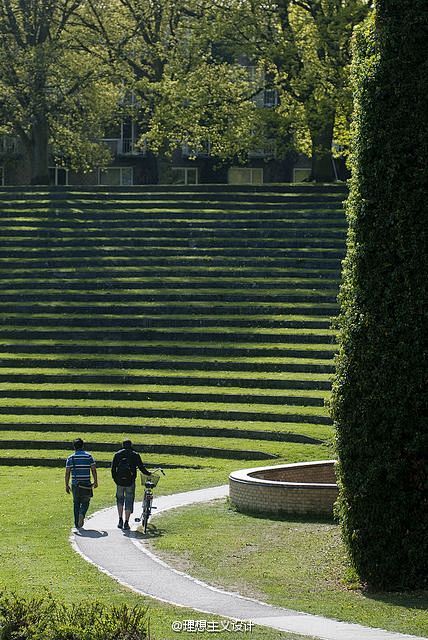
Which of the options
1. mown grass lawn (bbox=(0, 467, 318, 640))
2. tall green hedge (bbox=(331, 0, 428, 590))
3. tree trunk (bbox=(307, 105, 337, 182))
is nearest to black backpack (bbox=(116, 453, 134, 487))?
mown grass lawn (bbox=(0, 467, 318, 640))

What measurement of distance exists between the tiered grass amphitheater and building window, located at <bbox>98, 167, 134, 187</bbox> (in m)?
21.1

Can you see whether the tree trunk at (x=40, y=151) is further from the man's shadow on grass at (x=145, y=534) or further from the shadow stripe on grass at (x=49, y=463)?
the man's shadow on grass at (x=145, y=534)

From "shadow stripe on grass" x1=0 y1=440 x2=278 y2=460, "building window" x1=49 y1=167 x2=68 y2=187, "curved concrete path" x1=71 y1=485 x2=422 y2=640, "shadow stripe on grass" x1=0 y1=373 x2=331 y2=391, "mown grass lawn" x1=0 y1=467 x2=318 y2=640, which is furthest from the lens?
"building window" x1=49 y1=167 x2=68 y2=187

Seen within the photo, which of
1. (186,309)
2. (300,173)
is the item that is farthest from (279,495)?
(300,173)

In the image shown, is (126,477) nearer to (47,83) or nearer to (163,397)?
(163,397)

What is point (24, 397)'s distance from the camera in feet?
102

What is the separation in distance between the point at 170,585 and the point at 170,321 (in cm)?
2058

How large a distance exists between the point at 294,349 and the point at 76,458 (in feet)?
44.6

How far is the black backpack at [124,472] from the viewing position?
19.6m

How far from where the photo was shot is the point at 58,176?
67.2 m

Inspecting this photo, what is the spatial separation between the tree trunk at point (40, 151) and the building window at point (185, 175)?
14.7m

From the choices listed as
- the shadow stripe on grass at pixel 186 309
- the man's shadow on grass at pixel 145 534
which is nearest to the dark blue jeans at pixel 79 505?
the man's shadow on grass at pixel 145 534

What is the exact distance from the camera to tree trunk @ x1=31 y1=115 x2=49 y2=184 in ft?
171

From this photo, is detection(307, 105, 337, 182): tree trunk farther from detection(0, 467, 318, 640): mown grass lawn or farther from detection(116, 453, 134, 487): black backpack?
detection(116, 453, 134, 487): black backpack
